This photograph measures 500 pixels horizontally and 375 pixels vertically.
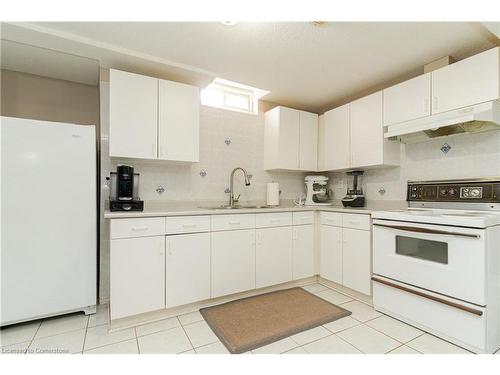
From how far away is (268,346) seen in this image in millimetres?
1629

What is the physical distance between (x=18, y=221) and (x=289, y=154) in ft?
8.52

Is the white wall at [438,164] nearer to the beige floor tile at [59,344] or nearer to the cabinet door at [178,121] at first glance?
the cabinet door at [178,121]

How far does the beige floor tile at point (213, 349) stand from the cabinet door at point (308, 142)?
2150 mm


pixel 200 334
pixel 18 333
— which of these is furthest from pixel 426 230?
pixel 18 333

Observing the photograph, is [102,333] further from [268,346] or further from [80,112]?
[80,112]

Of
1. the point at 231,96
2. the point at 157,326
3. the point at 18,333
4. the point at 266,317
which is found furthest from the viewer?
the point at 231,96

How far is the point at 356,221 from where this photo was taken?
238cm

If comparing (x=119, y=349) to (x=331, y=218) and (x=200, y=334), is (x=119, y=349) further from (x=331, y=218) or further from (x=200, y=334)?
(x=331, y=218)

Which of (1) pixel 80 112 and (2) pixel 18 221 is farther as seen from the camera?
(1) pixel 80 112

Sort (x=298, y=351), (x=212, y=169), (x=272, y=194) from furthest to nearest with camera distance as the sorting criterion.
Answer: (x=272, y=194)
(x=212, y=169)
(x=298, y=351)

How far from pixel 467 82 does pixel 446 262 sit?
136 cm


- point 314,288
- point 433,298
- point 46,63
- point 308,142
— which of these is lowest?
point 314,288

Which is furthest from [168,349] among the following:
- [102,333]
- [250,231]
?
[250,231]

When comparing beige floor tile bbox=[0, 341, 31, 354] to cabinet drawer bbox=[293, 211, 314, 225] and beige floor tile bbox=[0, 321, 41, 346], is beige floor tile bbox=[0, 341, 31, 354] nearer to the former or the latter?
beige floor tile bbox=[0, 321, 41, 346]
